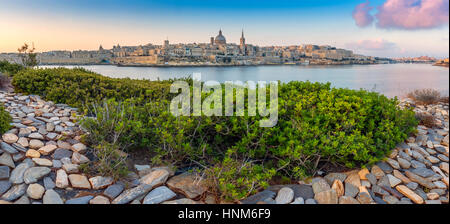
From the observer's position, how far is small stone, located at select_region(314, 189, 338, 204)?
9.48 feet

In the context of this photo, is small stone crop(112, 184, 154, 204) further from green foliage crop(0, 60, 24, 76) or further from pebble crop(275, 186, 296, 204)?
green foliage crop(0, 60, 24, 76)

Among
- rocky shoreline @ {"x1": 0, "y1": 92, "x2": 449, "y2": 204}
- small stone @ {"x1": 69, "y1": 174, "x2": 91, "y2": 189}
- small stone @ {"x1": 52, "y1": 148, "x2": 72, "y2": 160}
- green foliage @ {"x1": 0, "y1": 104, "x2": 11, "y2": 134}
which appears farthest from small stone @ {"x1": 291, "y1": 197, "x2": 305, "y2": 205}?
green foliage @ {"x1": 0, "y1": 104, "x2": 11, "y2": 134}

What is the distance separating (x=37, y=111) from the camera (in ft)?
15.8

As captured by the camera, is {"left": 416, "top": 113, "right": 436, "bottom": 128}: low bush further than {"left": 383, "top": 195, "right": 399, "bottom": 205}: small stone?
Yes

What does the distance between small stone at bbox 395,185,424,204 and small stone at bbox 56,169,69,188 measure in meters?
4.11

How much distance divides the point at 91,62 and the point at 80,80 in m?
24.5

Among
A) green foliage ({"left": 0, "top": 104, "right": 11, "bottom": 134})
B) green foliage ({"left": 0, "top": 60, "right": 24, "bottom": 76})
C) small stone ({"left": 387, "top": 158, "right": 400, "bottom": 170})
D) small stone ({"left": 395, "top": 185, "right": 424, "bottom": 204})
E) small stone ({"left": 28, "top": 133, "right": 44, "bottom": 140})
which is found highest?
green foliage ({"left": 0, "top": 60, "right": 24, "bottom": 76})

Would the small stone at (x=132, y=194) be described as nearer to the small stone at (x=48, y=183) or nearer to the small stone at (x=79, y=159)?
the small stone at (x=48, y=183)

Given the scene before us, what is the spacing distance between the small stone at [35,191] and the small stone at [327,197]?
3.08 metres

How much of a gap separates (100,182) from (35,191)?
628mm

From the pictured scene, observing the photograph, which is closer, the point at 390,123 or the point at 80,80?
the point at 390,123

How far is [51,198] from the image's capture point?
2.63 meters
